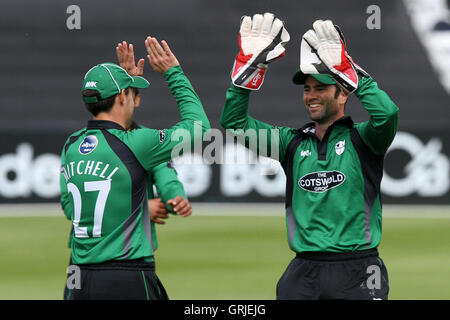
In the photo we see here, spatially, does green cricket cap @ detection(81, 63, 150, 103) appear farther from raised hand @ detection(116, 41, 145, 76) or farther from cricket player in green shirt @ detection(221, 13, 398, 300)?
cricket player in green shirt @ detection(221, 13, 398, 300)

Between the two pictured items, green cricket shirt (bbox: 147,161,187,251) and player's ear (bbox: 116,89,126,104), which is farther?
green cricket shirt (bbox: 147,161,187,251)

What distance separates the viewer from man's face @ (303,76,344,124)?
499 cm

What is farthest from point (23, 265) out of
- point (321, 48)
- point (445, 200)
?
point (445, 200)

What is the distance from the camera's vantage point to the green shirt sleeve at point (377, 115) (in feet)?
15.4

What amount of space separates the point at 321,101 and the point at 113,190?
4.50ft

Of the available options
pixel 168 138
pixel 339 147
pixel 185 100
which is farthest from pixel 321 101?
pixel 168 138

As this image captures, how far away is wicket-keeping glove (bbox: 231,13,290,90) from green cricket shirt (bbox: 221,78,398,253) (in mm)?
167

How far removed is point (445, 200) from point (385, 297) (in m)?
10.7

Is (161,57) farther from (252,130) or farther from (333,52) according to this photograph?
(333,52)

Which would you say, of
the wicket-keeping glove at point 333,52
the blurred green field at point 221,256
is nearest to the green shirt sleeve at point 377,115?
the wicket-keeping glove at point 333,52

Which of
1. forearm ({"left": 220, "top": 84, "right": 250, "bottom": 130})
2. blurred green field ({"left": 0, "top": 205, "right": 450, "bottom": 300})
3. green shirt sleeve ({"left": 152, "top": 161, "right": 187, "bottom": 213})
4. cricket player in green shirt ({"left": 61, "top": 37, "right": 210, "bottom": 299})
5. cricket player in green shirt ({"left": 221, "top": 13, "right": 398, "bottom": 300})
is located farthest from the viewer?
blurred green field ({"left": 0, "top": 205, "right": 450, "bottom": 300})

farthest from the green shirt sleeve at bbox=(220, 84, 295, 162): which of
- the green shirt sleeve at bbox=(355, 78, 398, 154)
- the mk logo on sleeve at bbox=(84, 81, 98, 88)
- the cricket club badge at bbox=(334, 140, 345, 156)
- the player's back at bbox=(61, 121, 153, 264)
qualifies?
the mk logo on sleeve at bbox=(84, 81, 98, 88)

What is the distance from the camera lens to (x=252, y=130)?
509cm
